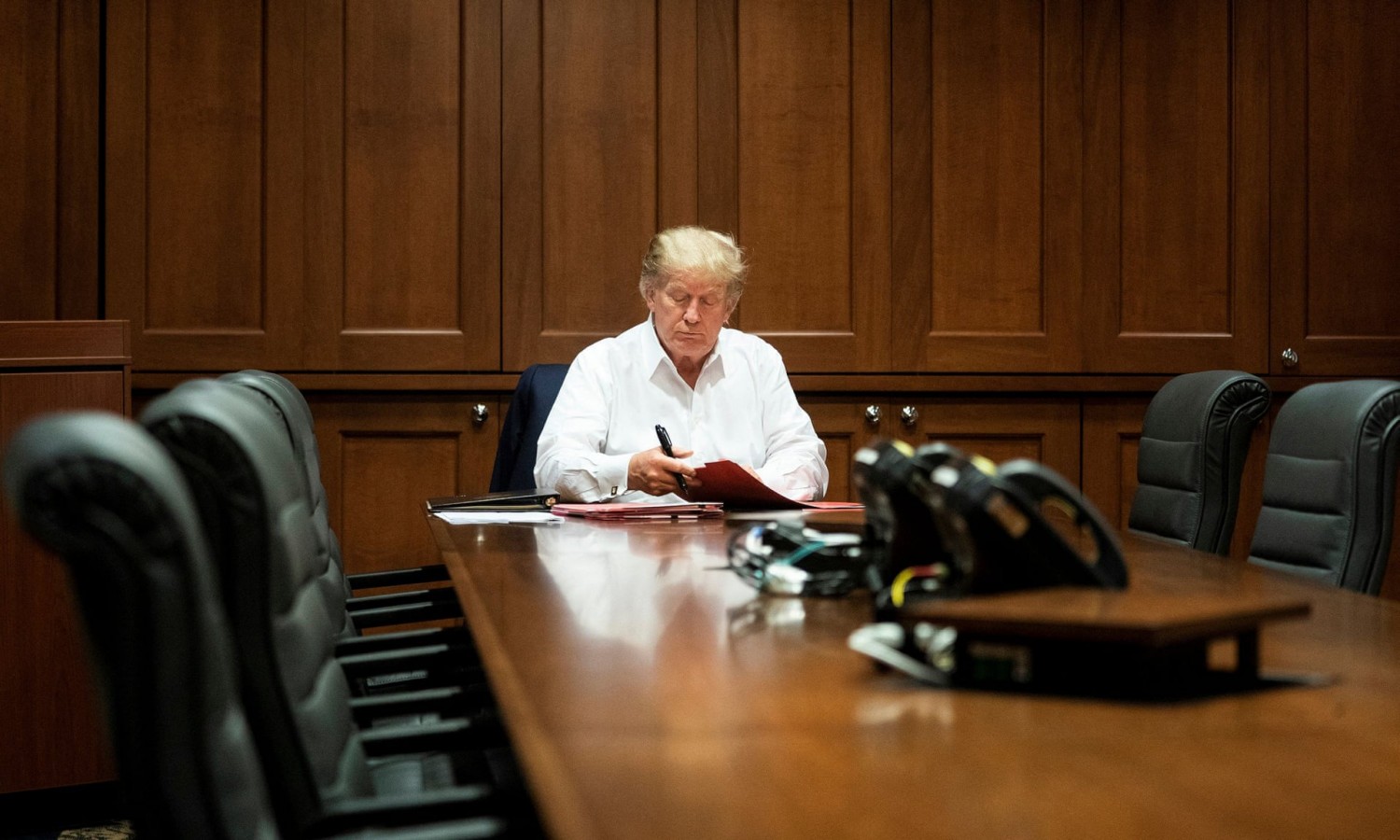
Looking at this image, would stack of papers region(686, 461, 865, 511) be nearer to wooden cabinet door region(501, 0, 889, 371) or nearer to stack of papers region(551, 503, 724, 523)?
stack of papers region(551, 503, 724, 523)

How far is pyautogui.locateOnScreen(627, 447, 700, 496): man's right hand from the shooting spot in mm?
2666

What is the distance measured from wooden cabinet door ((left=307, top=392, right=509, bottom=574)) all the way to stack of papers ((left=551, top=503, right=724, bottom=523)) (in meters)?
1.63

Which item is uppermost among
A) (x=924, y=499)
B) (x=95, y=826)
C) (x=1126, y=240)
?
(x=1126, y=240)

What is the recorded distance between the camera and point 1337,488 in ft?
7.38

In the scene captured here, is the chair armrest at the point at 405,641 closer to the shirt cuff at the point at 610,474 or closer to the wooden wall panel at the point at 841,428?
the shirt cuff at the point at 610,474

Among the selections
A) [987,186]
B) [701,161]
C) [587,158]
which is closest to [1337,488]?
[987,186]

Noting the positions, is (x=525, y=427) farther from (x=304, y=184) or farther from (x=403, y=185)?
(x=304, y=184)

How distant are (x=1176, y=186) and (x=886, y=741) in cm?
406

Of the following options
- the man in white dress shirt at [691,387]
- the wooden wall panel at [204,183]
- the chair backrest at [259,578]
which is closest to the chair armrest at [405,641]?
the chair backrest at [259,578]

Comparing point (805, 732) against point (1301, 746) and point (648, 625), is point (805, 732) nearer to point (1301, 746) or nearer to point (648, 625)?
point (1301, 746)

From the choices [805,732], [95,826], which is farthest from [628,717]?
[95,826]

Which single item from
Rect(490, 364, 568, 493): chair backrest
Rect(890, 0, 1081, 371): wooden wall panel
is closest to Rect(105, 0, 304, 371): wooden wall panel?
Rect(490, 364, 568, 493): chair backrest

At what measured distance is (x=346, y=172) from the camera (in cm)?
414

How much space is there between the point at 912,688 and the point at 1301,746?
288 millimetres
